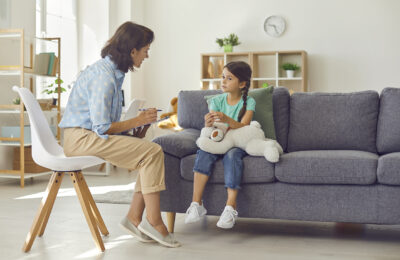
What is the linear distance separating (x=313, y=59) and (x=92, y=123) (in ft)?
15.1

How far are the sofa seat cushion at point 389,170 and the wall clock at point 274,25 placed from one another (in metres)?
4.30

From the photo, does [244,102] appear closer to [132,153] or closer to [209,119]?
[209,119]

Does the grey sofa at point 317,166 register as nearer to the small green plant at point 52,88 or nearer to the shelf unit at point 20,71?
the shelf unit at point 20,71

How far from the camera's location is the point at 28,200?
3.96m

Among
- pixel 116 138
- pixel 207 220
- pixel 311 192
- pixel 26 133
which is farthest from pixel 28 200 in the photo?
pixel 311 192

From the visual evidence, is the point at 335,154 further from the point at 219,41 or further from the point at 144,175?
the point at 219,41

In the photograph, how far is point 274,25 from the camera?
21.9 feet

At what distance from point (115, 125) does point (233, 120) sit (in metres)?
0.71

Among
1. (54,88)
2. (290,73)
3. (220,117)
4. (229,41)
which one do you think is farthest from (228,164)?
(229,41)

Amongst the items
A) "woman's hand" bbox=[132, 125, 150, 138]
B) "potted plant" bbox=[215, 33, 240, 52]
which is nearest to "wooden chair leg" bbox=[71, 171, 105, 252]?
"woman's hand" bbox=[132, 125, 150, 138]

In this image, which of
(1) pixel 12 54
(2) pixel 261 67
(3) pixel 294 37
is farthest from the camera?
(2) pixel 261 67

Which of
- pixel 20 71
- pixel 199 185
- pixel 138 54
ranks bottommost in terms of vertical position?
pixel 199 185

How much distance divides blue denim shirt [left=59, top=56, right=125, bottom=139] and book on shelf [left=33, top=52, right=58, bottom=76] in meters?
2.66

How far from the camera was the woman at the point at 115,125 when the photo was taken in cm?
245
